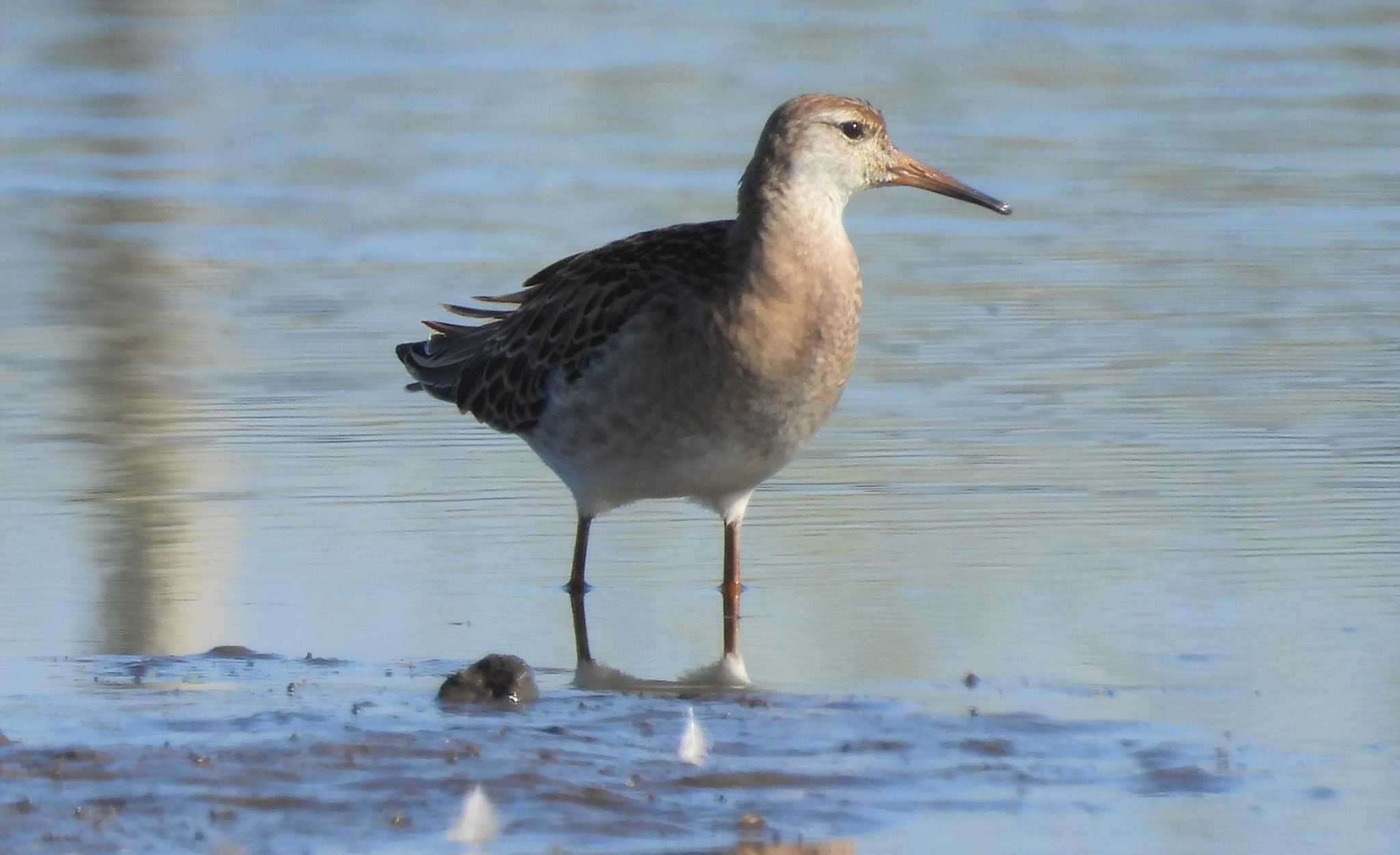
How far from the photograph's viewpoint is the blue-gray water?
18.4 ft

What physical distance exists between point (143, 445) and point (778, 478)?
86.5 inches

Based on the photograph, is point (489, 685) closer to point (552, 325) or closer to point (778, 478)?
point (552, 325)

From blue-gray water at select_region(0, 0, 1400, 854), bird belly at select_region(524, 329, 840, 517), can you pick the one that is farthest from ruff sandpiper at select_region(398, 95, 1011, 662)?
blue-gray water at select_region(0, 0, 1400, 854)

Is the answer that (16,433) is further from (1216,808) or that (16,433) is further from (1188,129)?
(1188,129)

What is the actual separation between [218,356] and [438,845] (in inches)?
222

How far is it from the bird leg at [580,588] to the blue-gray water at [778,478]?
56 mm

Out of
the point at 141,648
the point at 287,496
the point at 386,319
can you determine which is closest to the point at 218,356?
the point at 386,319

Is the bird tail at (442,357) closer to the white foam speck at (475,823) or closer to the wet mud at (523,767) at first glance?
the wet mud at (523,767)

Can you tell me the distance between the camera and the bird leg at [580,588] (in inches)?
277

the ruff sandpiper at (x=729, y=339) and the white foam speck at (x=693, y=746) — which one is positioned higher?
the ruff sandpiper at (x=729, y=339)

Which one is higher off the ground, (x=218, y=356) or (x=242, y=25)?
(x=242, y=25)

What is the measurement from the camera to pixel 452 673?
6.38m

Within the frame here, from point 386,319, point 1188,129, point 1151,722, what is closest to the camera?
point 1151,722

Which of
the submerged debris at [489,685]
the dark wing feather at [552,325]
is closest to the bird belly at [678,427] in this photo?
the dark wing feather at [552,325]
